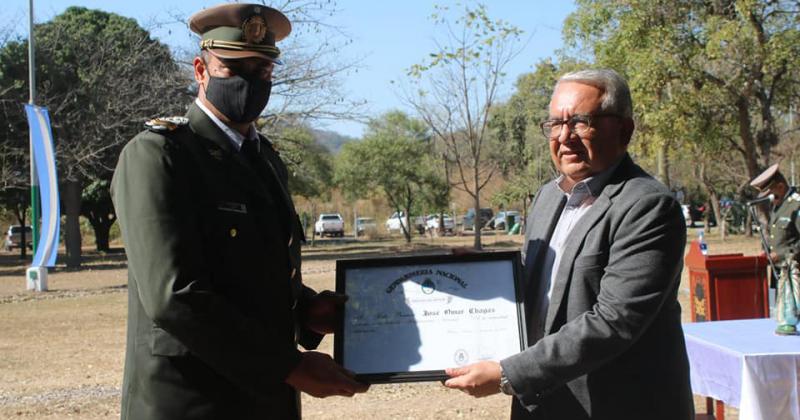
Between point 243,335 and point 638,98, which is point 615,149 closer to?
point 243,335

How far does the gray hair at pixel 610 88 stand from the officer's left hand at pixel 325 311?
1.18 meters

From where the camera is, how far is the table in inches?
175

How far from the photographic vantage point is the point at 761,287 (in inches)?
304

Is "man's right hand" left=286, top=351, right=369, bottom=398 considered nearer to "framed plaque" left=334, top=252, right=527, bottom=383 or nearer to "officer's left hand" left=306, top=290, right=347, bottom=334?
"framed plaque" left=334, top=252, right=527, bottom=383

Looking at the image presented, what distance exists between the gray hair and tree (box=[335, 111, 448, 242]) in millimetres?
44737

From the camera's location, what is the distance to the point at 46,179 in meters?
17.5

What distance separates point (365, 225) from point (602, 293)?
5486cm

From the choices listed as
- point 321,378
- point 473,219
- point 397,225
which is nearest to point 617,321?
point 321,378

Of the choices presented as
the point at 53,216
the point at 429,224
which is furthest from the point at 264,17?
the point at 429,224

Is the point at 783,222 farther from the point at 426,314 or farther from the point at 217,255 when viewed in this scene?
the point at 217,255

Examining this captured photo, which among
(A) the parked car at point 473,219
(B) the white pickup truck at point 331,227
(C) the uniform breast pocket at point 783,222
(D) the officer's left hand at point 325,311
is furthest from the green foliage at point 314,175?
(D) the officer's left hand at point 325,311

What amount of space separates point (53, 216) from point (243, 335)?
1665 cm

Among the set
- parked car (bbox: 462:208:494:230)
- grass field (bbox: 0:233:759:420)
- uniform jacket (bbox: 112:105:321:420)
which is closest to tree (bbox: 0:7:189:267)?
grass field (bbox: 0:233:759:420)

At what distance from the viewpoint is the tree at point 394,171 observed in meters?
49.1
